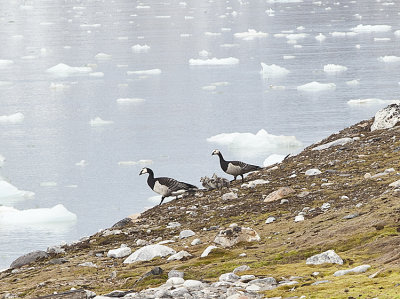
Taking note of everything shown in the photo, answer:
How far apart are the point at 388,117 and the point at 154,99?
23.2 meters

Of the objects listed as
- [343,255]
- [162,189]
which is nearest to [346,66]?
[162,189]

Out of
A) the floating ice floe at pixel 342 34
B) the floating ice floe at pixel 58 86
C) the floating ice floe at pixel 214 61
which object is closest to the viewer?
the floating ice floe at pixel 58 86

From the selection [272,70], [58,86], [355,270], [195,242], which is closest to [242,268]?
[355,270]

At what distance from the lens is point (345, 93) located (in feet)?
122

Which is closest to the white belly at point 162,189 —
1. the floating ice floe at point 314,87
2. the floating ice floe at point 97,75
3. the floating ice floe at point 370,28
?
the floating ice floe at point 314,87

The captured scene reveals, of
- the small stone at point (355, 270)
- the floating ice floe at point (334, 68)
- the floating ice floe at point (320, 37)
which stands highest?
the floating ice floe at point (320, 37)

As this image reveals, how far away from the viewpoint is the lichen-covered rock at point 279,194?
12.7 m

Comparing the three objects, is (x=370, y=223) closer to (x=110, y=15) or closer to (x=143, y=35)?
(x=143, y=35)

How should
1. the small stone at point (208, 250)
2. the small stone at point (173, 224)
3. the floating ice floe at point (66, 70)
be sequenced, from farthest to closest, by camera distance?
the floating ice floe at point (66, 70), the small stone at point (173, 224), the small stone at point (208, 250)

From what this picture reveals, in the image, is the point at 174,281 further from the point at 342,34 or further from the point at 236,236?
the point at 342,34

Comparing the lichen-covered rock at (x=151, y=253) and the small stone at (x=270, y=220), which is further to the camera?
the small stone at (x=270, y=220)

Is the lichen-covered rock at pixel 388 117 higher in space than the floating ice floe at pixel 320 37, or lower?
lower

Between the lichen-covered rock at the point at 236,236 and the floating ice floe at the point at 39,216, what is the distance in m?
11.9

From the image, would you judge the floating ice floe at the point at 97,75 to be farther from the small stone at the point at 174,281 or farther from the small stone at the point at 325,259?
the small stone at the point at 325,259
